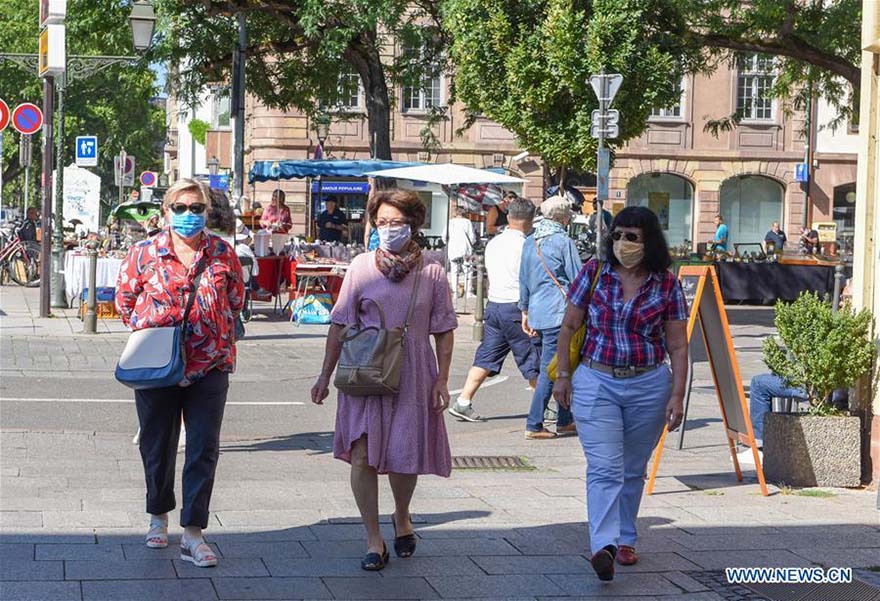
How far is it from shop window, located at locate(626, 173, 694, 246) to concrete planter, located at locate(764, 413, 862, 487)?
37.6 m

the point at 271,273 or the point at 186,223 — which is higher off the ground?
the point at 186,223

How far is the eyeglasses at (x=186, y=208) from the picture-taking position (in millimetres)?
6379

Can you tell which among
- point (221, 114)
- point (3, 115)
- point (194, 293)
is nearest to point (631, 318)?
point (194, 293)

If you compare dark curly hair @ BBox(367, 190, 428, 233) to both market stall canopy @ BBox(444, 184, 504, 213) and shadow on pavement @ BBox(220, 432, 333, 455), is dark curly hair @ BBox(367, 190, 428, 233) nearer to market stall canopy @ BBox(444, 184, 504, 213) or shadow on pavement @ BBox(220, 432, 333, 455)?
shadow on pavement @ BBox(220, 432, 333, 455)

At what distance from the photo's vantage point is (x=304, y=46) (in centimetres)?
2642

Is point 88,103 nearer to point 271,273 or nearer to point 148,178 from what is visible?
point 148,178

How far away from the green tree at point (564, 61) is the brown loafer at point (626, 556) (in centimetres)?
1542

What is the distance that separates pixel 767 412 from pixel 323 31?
55.7 ft

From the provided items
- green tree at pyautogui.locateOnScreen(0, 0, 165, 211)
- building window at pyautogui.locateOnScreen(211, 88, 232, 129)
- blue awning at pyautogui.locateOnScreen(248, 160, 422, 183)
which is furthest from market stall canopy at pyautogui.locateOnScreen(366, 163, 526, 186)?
building window at pyautogui.locateOnScreen(211, 88, 232, 129)

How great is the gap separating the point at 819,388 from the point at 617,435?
8.97 ft

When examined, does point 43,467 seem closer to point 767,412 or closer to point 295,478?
point 295,478

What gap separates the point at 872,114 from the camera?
8.62 metres

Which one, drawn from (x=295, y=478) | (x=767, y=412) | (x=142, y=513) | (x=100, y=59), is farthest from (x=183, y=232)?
(x=100, y=59)

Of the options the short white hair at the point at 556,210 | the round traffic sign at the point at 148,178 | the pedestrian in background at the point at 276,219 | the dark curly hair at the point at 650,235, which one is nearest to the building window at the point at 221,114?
the round traffic sign at the point at 148,178
